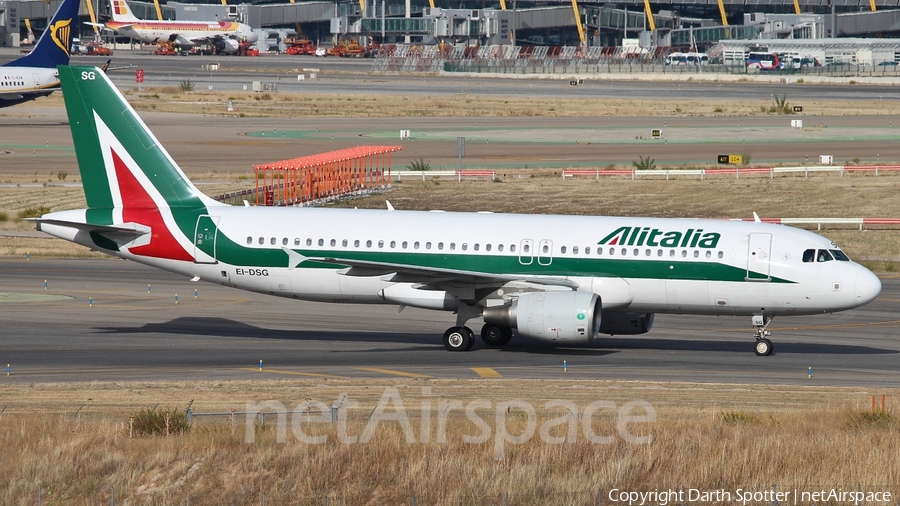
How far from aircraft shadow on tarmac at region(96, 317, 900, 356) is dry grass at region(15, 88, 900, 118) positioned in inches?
2906

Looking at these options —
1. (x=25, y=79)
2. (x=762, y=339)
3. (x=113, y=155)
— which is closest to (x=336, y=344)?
(x=113, y=155)

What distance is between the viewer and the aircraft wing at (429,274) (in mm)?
33688

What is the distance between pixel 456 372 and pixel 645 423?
8.80 m

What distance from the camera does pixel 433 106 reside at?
400 feet

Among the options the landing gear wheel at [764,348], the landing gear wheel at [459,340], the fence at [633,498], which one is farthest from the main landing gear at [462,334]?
the fence at [633,498]

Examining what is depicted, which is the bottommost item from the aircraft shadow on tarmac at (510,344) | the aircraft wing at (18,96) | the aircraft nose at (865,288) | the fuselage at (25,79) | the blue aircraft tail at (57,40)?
the aircraft shadow on tarmac at (510,344)

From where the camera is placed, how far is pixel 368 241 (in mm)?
35375

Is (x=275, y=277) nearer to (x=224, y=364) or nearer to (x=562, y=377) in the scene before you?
(x=224, y=364)

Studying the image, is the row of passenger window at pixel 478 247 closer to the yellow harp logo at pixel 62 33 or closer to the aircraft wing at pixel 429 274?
the aircraft wing at pixel 429 274

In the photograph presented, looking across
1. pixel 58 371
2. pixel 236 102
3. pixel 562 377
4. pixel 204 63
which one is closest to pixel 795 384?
pixel 562 377

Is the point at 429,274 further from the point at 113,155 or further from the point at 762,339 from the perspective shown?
the point at 113,155

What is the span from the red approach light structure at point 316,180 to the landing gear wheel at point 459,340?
2723 cm

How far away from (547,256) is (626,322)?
3.35 meters

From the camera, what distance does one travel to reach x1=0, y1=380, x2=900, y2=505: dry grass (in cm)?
2048
